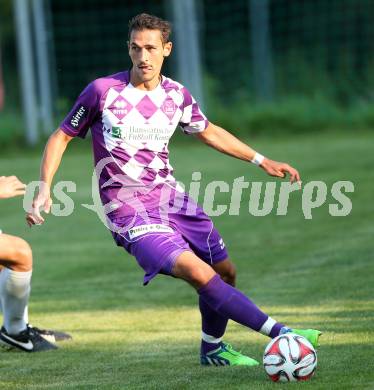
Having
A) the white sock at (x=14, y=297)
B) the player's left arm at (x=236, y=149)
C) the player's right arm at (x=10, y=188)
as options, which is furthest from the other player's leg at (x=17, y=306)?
the player's left arm at (x=236, y=149)

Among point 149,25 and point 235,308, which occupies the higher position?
point 149,25

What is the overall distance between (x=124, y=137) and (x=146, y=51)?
488 mm

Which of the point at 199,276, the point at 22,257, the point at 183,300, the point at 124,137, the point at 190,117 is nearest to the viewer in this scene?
the point at 199,276

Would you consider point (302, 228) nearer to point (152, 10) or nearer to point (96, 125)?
point (96, 125)

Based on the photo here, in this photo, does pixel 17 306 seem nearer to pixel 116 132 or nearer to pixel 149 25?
pixel 116 132

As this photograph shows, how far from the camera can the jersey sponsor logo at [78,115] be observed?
6344mm

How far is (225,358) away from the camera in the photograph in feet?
21.0

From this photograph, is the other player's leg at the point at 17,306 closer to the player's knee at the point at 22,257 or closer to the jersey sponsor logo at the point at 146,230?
the player's knee at the point at 22,257

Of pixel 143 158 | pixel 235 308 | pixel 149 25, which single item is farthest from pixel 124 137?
pixel 235 308

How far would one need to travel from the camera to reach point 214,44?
2898 centimetres

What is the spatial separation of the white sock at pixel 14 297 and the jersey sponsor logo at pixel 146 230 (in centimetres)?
108

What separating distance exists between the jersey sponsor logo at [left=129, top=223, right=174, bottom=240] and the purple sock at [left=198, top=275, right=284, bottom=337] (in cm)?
43

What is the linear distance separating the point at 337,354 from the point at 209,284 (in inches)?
39.6

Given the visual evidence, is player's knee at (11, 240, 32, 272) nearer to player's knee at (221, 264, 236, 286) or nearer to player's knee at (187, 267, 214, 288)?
player's knee at (221, 264, 236, 286)
